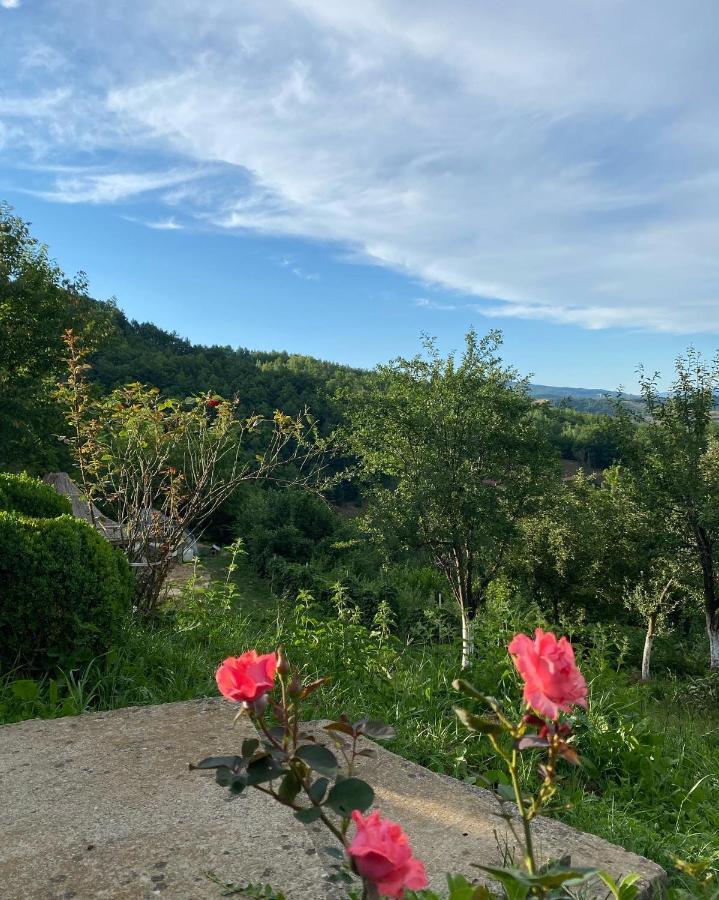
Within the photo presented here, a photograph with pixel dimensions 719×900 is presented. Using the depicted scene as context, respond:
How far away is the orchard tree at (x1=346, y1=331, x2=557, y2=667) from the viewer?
408 inches

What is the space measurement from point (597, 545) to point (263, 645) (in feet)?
48.4

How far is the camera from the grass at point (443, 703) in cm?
304

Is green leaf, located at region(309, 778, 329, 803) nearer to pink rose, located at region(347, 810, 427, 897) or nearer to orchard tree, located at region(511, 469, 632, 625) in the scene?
pink rose, located at region(347, 810, 427, 897)

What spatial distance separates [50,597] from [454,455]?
7.62 metres

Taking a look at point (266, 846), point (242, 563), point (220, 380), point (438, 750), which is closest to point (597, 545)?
point (242, 563)

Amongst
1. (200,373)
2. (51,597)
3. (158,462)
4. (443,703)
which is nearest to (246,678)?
(443,703)

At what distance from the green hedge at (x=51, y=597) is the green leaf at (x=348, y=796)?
10.3 feet

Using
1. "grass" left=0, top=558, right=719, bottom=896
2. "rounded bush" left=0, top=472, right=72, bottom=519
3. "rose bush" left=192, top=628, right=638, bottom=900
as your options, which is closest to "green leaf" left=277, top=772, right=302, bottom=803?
"rose bush" left=192, top=628, right=638, bottom=900

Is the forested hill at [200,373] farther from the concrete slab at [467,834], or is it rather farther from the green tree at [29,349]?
the concrete slab at [467,834]

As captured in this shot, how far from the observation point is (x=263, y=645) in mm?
4465

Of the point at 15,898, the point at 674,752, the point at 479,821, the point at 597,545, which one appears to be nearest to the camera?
the point at 15,898

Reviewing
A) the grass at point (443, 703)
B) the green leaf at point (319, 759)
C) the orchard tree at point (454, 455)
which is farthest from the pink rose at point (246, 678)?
the orchard tree at point (454, 455)

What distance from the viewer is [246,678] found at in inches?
45.0

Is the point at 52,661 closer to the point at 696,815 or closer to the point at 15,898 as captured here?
the point at 15,898
